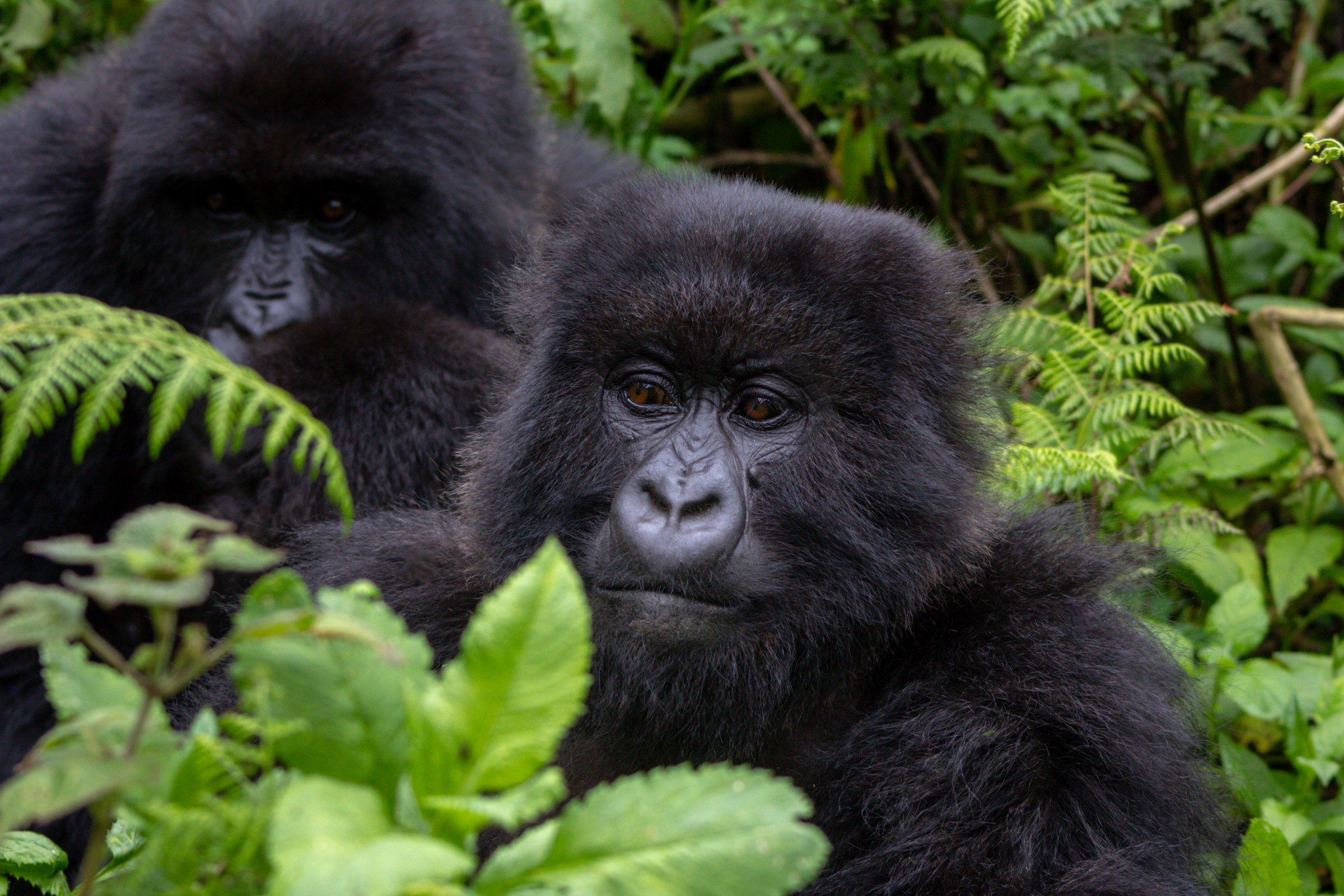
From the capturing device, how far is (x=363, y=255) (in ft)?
12.5

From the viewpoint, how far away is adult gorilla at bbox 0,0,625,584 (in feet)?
11.9

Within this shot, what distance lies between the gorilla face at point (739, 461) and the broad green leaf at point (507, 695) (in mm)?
1154

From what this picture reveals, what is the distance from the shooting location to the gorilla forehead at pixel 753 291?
2.42 m

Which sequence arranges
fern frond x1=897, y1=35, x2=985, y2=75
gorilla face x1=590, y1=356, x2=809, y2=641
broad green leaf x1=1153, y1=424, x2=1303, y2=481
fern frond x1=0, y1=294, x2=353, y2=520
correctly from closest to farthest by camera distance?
fern frond x1=0, y1=294, x2=353, y2=520 < gorilla face x1=590, y1=356, x2=809, y2=641 < broad green leaf x1=1153, y1=424, x2=1303, y2=481 < fern frond x1=897, y1=35, x2=985, y2=75

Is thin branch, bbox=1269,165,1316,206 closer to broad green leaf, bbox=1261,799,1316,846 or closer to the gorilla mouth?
broad green leaf, bbox=1261,799,1316,846

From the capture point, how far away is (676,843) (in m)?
1.03

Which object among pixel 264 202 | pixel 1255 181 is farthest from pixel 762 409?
pixel 1255 181

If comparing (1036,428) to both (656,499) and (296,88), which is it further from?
(296,88)

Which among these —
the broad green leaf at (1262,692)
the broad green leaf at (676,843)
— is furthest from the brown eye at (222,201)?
the broad green leaf at (676,843)

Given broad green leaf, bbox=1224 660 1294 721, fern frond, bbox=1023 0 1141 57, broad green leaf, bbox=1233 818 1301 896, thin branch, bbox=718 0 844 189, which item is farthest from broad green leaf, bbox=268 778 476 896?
thin branch, bbox=718 0 844 189

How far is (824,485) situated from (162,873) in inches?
57.4

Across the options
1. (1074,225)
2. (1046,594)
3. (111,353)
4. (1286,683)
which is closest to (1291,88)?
(1074,225)

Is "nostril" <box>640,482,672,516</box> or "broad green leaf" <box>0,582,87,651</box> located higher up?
"broad green leaf" <box>0,582,87,651</box>

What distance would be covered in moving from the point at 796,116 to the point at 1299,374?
2371 mm
